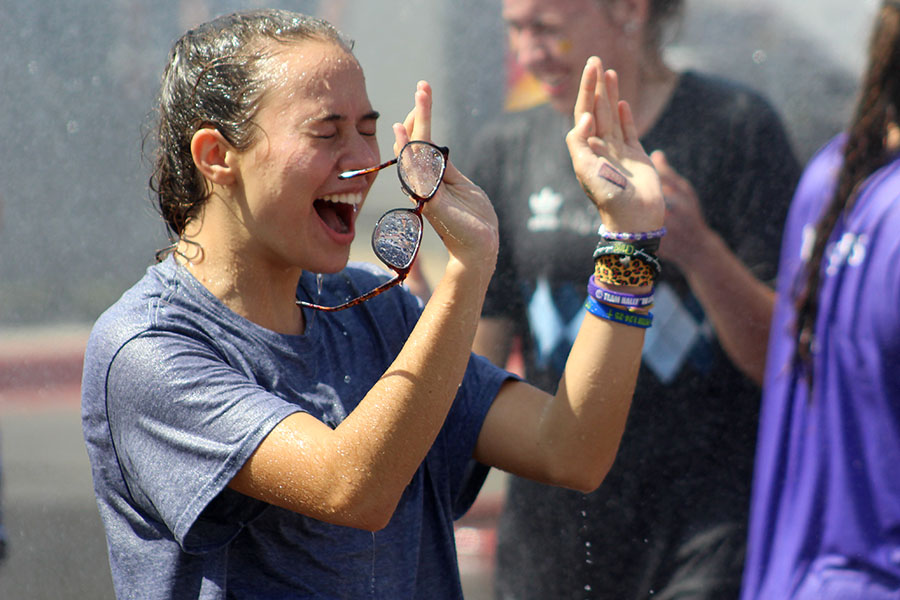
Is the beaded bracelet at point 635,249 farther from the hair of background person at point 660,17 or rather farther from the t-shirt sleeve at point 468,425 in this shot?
the hair of background person at point 660,17

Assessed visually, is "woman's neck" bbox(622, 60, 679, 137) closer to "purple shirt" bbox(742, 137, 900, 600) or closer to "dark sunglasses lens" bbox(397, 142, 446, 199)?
"purple shirt" bbox(742, 137, 900, 600)

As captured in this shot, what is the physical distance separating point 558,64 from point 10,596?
6.49 ft

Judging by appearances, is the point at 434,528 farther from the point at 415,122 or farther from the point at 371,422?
the point at 415,122

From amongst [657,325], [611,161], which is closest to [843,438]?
[657,325]

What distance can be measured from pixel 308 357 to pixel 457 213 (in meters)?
0.33

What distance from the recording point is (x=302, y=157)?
143 centimetres

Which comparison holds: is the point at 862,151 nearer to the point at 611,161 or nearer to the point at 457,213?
the point at 611,161

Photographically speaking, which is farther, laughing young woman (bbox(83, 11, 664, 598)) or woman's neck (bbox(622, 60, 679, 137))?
woman's neck (bbox(622, 60, 679, 137))

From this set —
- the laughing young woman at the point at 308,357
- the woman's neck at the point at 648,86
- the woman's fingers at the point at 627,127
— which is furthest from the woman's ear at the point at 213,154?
the woman's neck at the point at 648,86

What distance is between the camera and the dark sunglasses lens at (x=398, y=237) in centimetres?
139

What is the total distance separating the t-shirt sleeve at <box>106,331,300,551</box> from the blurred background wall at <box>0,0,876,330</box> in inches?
52.6

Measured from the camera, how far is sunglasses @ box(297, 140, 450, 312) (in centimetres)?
136

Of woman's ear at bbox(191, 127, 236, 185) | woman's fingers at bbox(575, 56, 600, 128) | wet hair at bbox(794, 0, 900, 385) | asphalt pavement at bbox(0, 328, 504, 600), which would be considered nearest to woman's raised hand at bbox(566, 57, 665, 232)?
woman's fingers at bbox(575, 56, 600, 128)

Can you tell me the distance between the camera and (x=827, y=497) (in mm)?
1931
